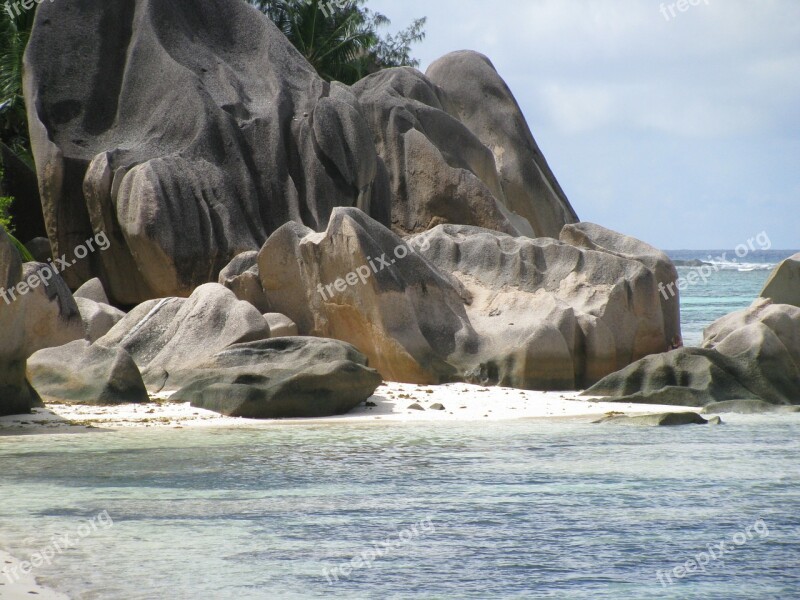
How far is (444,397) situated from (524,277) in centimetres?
359

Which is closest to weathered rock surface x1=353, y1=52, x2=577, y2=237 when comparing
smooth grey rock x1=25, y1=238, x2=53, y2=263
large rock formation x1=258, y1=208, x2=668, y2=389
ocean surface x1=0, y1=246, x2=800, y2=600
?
large rock formation x1=258, y1=208, x2=668, y2=389

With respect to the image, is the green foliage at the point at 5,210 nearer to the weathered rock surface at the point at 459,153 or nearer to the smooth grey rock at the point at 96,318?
the smooth grey rock at the point at 96,318

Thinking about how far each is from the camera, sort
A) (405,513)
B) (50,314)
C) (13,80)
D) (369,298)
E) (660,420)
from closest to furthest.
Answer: (405,513), (660,420), (50,314), (369,298), (13,80)

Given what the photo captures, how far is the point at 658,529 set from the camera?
7180 millimetres

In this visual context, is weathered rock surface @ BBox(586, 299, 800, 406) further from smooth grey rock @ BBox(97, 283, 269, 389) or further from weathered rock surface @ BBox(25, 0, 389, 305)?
weathered rock surface @ BBox(25, 0, 389, 305)

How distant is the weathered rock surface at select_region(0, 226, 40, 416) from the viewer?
35.8 feet

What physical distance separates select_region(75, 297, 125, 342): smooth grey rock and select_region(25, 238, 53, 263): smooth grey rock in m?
5.64

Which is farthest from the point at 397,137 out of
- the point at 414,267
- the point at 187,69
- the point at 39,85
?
the point at 414,267

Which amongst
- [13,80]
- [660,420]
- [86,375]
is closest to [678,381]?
[660,420]

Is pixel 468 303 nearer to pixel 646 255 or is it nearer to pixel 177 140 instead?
pixel 646 255

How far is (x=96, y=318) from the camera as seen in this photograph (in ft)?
51.2

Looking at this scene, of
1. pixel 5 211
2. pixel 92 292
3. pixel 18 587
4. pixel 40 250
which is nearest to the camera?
pixel 18 587

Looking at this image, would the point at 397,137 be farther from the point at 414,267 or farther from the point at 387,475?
the point at 387,475

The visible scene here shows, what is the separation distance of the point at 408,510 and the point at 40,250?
15.5 metres
